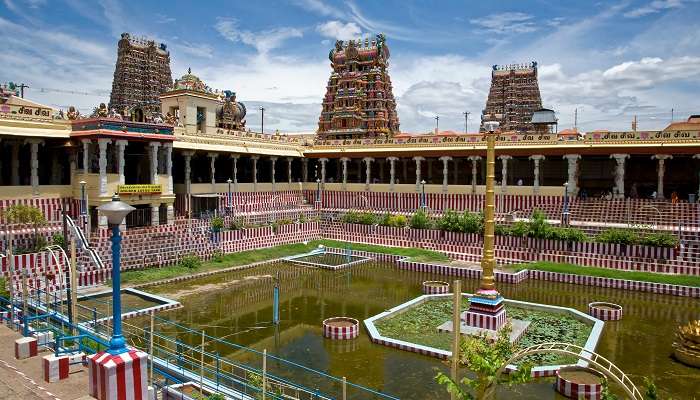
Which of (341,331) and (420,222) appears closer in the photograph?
(341,331)

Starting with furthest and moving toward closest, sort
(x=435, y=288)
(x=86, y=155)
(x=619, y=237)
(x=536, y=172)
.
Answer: (x=536, y=172) → (x=86, y=155) → (x=619, y=237) → (x=435, y=288)

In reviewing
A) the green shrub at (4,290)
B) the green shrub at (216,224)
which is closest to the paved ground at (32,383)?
the green shrub at (4,290)

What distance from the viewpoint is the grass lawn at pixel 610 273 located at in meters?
19.0

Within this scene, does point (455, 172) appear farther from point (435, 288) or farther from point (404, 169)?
point (435, 288)

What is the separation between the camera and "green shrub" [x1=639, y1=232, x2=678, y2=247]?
20484 millimetres

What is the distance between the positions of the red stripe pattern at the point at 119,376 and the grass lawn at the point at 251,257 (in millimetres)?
12237

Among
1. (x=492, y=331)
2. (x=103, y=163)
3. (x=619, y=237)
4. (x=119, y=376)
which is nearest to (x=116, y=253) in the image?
(x=119, y=376)

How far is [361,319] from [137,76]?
4177 cm

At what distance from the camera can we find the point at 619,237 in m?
21.4

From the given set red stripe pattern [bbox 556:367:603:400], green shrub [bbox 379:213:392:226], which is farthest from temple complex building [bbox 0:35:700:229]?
red stripe pattern [bbox 556:367:603:400]

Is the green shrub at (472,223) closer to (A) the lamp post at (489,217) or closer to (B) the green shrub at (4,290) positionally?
(A) the lamp post at (489,217)

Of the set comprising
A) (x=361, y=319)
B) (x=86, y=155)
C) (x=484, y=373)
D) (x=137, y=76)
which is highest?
(x=137, y=76)

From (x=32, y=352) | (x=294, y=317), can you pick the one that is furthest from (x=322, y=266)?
(x=32, y=352)

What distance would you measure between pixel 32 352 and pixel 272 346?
5294mm
